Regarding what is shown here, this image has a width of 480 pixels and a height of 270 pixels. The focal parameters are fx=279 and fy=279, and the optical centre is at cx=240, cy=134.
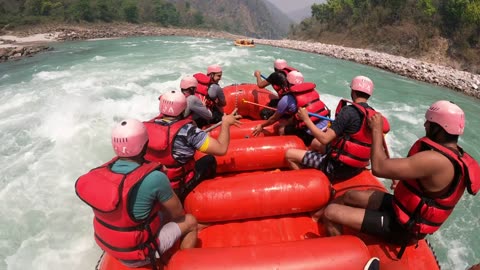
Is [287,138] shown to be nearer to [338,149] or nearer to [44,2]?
[338,149]

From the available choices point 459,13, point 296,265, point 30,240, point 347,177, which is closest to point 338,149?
point 347,177

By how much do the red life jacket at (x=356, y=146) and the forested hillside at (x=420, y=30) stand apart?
96.6ft

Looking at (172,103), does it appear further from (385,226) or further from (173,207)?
(385,226)

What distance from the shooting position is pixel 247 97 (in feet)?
20.8

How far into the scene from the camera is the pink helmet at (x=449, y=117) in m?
1.99

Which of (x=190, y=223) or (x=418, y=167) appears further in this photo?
(x=190, y=223)

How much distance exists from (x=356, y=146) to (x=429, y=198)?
3.45ft

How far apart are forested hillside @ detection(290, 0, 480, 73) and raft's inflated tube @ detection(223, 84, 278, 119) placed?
27.7 meters

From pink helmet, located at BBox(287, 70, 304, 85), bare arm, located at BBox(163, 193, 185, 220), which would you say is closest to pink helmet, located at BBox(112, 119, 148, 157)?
bare arm, located at BBox(163, 193, 185, 220)

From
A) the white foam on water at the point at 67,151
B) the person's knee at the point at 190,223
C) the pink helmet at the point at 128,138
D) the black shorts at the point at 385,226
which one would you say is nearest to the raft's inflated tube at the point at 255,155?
the person's knee at the point at 190,223

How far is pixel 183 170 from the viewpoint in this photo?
9.74 feet

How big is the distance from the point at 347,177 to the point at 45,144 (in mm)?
6842

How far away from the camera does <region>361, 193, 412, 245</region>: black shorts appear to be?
241 cm

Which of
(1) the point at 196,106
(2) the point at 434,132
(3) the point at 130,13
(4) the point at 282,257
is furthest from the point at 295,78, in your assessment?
(3) the point at 130,13
